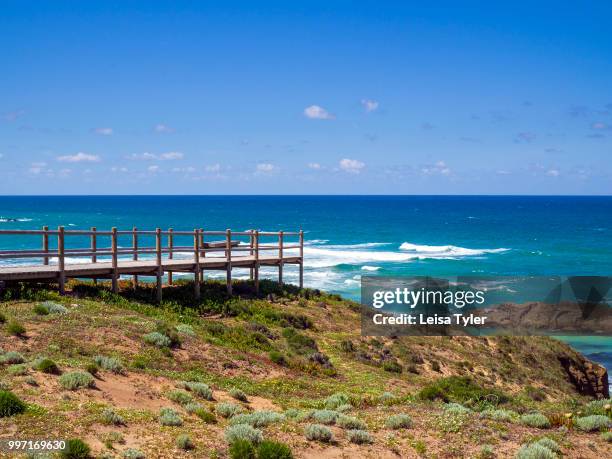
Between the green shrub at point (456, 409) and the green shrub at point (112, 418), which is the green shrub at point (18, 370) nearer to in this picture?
the green shrub at point (112, 418)

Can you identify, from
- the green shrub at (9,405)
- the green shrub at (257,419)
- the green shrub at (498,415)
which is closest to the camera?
the green shrub at (9,405)

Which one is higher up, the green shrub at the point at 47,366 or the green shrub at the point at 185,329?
the green shrub at the point at 47,366

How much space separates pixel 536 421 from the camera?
39.8 feet

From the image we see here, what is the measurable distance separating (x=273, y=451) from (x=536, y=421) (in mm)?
5591

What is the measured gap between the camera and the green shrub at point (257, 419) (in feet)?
36.1

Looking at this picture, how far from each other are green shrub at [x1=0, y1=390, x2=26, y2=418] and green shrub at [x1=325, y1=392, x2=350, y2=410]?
5.91 metres

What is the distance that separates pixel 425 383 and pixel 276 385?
17.6 ft

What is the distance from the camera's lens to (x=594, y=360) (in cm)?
2870

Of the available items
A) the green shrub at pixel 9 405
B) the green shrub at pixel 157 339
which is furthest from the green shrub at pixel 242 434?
the green shrub at pixel 157 339

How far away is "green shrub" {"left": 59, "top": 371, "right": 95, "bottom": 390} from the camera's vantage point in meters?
11.6

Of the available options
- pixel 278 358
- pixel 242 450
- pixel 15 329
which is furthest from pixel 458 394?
pixel 15 329

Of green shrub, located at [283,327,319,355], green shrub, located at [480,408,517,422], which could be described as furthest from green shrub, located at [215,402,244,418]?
green shrub, located at [283,327,319,355]

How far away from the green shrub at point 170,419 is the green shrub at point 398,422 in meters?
3.74

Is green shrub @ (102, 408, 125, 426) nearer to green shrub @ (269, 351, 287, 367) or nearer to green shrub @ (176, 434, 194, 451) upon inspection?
green shrub @ (176, 434, 194, 451)
